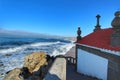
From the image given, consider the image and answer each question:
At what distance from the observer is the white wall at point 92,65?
1091 centimetres

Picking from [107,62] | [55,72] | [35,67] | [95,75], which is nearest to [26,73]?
[35,67]

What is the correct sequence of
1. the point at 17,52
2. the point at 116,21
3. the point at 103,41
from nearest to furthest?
the point at 116,21, the point at 103,41, the point at 17,52

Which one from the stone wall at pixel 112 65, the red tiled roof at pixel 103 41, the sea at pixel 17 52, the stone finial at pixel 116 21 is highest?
the stone finial at pixel 116 21

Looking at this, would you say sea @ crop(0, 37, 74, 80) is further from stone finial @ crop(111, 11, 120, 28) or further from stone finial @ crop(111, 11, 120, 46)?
stone finial @ crop(111, 11, 120, 28)

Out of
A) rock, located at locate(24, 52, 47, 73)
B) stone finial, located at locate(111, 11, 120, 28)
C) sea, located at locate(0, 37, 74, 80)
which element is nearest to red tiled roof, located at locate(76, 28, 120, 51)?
stone finial, located at locate(111, 11, 120, 28)

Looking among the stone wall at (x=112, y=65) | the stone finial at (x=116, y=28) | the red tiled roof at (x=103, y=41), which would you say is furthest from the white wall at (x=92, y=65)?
the stone finial at (x=116, y=28)

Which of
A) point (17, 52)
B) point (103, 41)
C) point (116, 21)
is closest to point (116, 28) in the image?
point (116, 21)

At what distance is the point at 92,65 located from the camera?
42.0 feet

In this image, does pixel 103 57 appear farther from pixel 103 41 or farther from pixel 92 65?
pixel 92 65

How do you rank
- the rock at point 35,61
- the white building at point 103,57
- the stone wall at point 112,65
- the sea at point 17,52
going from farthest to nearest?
the sea at point 17,52 → the rock at point 35,61 → the white building at point 103,57 → the stone wall at point 112,65

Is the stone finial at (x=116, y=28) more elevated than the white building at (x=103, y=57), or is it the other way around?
the stone finial at (x=116, y=28)

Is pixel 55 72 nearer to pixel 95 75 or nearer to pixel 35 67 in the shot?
pixel 95 75

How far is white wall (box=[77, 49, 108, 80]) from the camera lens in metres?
10.9

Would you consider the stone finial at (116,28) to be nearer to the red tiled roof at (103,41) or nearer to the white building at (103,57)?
the white building at (103,57)
